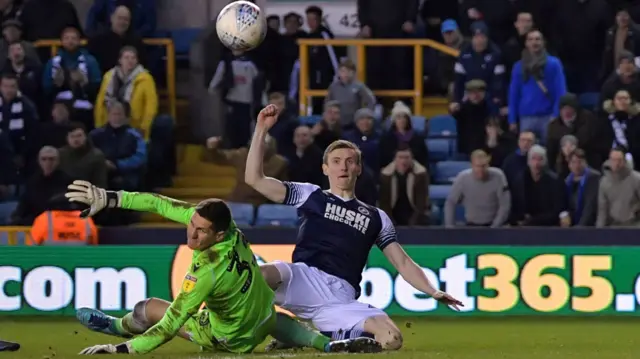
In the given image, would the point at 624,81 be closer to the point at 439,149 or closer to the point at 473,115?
the point at 473,115

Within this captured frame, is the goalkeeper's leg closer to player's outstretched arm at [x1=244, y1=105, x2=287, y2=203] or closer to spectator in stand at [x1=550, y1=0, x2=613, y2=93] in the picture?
player's outstretched arm at [x1=244, y1=105, x2=287, y2=203]

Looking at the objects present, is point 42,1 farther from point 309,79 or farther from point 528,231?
point 528,231

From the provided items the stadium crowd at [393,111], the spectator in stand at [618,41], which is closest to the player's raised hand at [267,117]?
the stadium crowd at [393,111]

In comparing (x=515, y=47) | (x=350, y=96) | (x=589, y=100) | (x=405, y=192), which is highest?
(x=515, y=47)

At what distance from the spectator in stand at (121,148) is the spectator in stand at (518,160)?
13.7ft

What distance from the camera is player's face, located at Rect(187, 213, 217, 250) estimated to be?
9148 millimetres

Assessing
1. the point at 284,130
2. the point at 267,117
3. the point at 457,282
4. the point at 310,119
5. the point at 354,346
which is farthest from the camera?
the point at 310,119

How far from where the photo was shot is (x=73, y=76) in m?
17.3

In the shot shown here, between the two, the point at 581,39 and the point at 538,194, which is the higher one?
the point at 581,39

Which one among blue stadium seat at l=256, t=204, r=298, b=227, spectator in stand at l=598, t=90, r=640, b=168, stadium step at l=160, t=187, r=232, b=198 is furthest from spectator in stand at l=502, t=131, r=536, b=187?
stadium step at l=160, t=187, r=232, b=198

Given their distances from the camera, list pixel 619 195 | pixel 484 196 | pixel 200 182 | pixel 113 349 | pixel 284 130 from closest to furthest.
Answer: pixel 113 349 → pixel 619 195 → pixel 484 196 → pixel 284 130 → pixel 200 182

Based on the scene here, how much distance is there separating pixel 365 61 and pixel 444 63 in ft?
3.47

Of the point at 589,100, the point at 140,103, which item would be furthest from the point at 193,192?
the point at 589,100

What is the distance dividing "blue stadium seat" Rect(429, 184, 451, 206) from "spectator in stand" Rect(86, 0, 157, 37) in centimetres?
431
